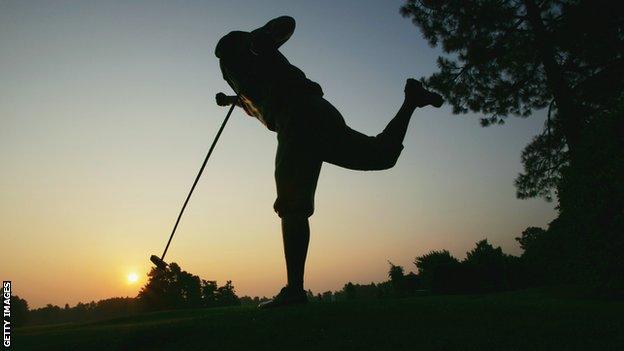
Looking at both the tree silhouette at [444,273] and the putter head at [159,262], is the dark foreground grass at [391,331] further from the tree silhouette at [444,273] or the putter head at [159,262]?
the tree silhouette at [444,273]

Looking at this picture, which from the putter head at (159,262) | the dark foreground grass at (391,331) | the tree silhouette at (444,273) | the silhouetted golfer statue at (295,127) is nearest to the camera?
the dark foreground grass at (391,331)

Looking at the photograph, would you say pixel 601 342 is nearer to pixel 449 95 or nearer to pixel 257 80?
pixel 257 80

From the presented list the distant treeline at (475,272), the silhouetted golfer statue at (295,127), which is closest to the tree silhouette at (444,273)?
the distant treeline at (475,272)

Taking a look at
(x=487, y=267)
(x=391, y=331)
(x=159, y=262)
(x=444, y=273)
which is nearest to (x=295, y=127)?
(x=391, y=331)

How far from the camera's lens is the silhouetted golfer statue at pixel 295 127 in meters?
3.38

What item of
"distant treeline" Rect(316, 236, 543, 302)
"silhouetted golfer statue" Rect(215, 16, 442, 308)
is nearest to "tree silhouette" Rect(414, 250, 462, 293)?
"distant treeline" Rect(316, 236, 543, 302)

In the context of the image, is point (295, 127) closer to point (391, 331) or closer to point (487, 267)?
point (391, 331)

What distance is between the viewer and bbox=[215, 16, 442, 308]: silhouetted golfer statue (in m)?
3.38

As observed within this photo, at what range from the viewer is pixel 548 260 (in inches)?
511

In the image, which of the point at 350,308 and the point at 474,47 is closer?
the point at 350,308

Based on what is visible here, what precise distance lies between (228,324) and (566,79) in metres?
13.4

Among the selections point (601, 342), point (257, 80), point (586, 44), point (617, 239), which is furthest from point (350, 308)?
point (586, 44)

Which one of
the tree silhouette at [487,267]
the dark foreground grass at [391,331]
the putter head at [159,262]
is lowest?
the dark foreground grass at [391,331]

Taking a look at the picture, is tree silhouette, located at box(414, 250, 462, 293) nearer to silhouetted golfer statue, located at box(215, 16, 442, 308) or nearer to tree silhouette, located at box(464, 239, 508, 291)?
tree silhouette, located at box(464, 239, 508, 291)
